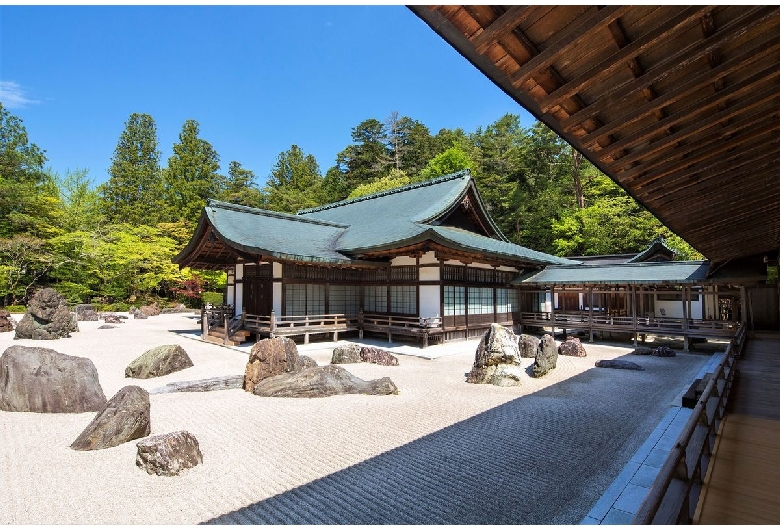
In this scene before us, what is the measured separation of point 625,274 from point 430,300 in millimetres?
7481

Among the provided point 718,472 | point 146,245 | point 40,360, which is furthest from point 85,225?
point 718,472

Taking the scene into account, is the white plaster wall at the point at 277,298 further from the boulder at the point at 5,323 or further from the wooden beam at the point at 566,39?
the wooden beam at the point at 566,39

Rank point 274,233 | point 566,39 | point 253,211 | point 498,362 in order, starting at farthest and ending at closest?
point 253,211 → point 274,233 → point 498,362 → point 566,39

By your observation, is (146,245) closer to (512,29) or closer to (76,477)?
(76,477)

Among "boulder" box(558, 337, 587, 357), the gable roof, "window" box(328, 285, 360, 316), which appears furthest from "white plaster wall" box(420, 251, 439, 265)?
"boulder" box(558, 337, 587, 357)

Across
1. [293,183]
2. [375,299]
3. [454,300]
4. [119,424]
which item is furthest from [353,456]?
[293,183]

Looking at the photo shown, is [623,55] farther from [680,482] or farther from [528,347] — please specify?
[528,347]

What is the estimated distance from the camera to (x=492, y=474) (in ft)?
14.4

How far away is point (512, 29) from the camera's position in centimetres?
178

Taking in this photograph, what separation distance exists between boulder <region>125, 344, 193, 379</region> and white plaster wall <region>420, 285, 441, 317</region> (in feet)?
25.8

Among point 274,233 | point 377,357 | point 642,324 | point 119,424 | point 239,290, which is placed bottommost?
point 377,357

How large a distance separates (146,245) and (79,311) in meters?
7.06

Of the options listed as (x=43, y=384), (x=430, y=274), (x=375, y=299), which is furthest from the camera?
(x=375, y=299)

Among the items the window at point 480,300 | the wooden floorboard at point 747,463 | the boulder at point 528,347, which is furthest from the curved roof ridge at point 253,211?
the wooden floorboard at point 747,463
